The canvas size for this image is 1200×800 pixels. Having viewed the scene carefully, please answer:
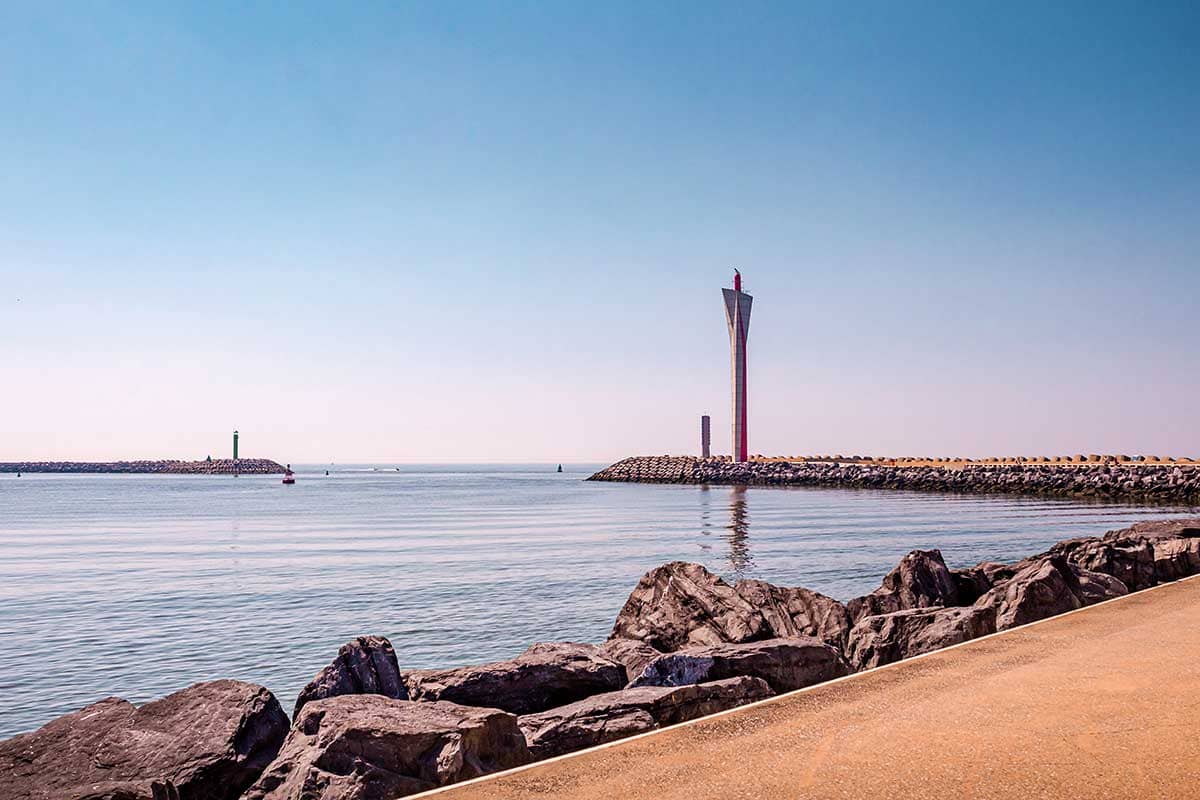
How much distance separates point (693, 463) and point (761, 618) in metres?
74.8

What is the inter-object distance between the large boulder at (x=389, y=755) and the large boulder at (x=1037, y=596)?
5436 millimetres

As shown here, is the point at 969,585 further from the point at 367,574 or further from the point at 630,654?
the point at 367,574

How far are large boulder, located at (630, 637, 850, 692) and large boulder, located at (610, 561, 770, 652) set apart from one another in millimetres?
1742

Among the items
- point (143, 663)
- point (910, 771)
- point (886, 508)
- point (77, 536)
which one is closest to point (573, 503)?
point (886, 508)

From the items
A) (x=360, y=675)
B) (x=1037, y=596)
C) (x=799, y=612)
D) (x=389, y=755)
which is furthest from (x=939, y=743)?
(x=799, y=612)

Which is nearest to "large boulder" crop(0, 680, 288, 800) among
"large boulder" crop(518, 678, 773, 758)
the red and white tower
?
"large boulder" crop(518, 678, 773, 758)

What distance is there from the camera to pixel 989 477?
183ft

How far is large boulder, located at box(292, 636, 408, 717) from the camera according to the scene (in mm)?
6953

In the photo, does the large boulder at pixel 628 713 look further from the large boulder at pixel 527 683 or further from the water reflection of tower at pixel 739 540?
the water reflection of tower at pixel 739 540

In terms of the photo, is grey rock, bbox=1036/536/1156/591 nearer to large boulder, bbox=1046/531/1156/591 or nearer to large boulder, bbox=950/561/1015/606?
large boulder, bbox=1046/531/1156/591

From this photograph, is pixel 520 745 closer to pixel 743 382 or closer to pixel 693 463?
pixel 743 382

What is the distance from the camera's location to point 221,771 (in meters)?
5.85

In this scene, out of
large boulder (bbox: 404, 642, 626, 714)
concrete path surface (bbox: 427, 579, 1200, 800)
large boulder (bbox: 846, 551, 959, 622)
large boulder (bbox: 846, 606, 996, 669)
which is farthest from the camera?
large boulder (bbox: 846, 551, 959, 622)

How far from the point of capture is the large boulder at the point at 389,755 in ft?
15.5
